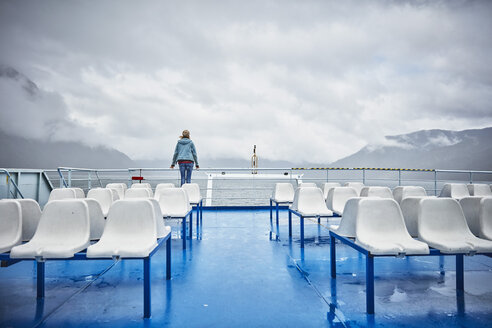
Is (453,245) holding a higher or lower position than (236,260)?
higher

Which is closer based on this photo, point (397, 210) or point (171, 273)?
point (397, 210)

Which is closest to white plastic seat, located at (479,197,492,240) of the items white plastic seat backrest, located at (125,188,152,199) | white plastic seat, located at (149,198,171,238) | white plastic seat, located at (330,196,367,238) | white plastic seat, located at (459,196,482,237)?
white plastic seat, located at (459,196,482,237)

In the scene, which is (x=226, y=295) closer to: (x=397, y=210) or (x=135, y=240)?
(x=135, y=240)

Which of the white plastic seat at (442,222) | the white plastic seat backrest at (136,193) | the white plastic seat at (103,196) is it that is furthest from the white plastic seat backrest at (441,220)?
the white plastic seat at (103,196)

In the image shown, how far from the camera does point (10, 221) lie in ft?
7.15

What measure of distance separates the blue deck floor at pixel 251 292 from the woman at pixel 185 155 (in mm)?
2694

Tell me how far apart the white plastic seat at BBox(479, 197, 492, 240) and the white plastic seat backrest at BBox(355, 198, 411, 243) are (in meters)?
0.68

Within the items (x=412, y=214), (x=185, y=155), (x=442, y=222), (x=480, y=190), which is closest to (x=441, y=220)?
(x=442, y=222)

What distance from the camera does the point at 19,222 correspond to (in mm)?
2189

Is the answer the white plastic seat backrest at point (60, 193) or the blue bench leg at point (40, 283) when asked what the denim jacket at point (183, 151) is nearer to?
the white plastic seat backrest at point (60, 193)

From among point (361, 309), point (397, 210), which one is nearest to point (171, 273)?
point (361, 309)

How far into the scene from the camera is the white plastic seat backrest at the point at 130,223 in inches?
84.3

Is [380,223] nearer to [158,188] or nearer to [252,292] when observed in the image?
[252,292]

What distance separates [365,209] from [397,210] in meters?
0.27
